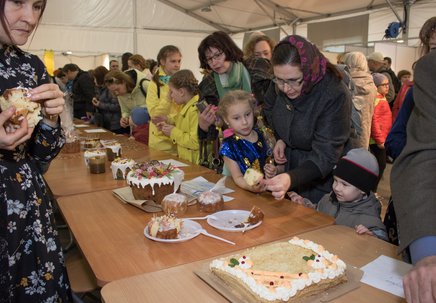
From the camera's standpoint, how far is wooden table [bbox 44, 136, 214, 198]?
238cm

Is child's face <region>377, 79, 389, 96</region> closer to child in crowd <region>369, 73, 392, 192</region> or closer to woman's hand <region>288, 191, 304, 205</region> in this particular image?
child in crowd <region>369, 73, 392, 192</region>

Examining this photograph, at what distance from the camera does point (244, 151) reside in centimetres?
246

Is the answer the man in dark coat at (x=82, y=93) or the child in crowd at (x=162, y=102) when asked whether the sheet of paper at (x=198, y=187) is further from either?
the man in dark coat at (x=82, y=93)

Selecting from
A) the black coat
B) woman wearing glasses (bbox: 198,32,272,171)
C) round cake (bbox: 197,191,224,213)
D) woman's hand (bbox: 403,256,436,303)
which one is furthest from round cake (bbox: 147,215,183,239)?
woman wearing glasses (bbox: 198,32,272,171)

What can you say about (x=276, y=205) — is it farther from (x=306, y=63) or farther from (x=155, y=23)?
(x=155, y=23)

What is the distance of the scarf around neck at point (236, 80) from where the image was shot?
9.86 feet

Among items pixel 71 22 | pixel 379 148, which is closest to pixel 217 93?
pixel 379 148

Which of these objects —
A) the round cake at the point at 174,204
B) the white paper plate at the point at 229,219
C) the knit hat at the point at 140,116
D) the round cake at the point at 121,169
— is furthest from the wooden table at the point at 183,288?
the knit hat at the point at 140,116

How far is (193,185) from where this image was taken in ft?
7.74

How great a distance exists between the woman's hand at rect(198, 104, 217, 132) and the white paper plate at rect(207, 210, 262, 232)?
3.93 ft

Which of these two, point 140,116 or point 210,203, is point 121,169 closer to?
point 210,203

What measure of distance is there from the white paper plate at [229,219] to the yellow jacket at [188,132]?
1419 mm

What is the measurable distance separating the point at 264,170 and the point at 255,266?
120cm

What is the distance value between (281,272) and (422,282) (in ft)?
1.54
